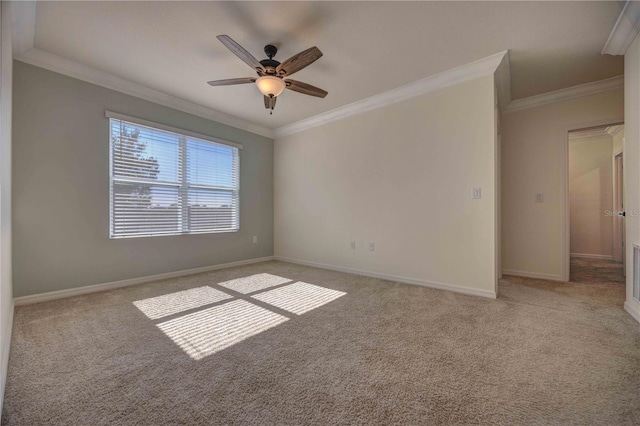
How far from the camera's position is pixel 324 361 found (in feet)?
5.33

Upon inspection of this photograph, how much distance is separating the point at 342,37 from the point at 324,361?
2702 millimetres

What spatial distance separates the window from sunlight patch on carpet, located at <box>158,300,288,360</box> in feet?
5.90

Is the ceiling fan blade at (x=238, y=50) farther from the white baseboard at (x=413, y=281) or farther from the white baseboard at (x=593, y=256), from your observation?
the white baseboard at (x=593, y=256)

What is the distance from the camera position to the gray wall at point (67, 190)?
2.61 metres

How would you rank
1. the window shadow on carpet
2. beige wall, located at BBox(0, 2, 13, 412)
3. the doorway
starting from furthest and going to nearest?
1. the doorway
2. the window shadow on carpet
3. beige wall, located at BBox(0, 2, 13, 412)

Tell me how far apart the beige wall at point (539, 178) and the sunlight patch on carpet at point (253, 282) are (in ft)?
11.3

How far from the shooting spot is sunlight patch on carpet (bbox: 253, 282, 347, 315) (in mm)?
2578

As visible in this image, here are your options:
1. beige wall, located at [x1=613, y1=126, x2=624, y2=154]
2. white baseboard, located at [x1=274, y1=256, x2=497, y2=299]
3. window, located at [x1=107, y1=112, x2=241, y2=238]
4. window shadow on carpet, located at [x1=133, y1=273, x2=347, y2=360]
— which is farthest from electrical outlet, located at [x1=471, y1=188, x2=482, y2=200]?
beige wall, located at [x1=613, y1=126, x2=624, y2=154]

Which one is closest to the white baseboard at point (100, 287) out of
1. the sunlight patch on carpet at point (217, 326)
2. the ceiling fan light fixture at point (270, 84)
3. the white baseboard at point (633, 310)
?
the sunlight patch on carpet at point (217, 326)

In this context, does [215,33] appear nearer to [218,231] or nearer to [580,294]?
[218,231]

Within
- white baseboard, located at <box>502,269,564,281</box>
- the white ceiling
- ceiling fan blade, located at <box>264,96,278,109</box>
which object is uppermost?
the white ceiling

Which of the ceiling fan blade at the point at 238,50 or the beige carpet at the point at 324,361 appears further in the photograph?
the ceiling fan blade at the point at 238,50

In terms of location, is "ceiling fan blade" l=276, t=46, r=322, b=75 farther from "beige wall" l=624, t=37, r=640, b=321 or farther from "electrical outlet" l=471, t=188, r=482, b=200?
"beige wall" l=624, t=37, r=640, b=321

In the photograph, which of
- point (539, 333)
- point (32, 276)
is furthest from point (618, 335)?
point (32, 276)
